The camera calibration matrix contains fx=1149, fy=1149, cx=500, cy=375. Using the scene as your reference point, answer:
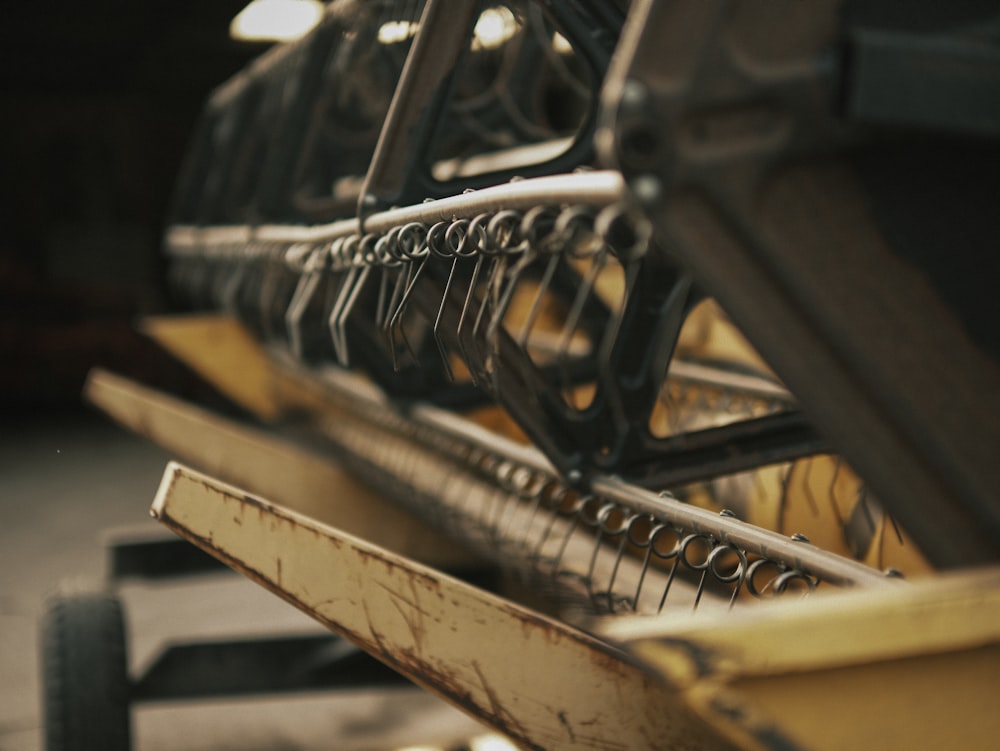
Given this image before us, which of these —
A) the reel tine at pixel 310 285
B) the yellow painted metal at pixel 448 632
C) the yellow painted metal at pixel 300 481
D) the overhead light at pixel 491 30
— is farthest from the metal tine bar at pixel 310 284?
the overhead light at pixel 491 30

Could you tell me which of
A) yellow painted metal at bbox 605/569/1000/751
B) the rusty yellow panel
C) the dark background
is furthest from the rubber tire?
the dark background

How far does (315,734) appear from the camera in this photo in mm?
3201

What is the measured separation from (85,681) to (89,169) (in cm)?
930

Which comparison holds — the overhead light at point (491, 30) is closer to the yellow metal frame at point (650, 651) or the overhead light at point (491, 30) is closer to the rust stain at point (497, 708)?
the yellow metal frame at point (650, 651)

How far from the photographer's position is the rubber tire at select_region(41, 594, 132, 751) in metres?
2.33

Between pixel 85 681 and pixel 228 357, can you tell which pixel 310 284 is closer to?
pixel 85 681

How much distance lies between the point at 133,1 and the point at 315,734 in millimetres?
6624

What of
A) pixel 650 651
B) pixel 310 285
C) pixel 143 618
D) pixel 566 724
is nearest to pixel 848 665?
pixel 650 651

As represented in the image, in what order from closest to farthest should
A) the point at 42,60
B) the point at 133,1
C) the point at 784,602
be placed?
the point at 784,602, the point at 133,1, the point at 42,60

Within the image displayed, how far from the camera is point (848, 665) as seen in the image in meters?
0.90

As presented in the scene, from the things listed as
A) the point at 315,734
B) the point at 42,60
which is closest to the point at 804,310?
the point at 315,734

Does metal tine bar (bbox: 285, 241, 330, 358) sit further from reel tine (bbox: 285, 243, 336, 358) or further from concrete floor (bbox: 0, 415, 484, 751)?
concrete floor (bbox: 0, 415, 484, 751)

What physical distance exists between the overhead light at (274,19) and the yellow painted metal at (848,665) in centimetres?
833

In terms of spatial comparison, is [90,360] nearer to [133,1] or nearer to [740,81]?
[133,1]
